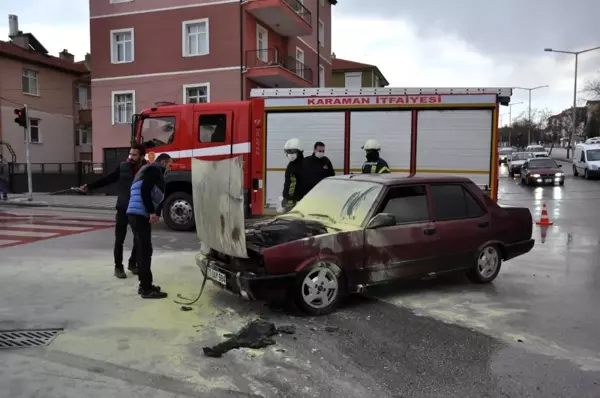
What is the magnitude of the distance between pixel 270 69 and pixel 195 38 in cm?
426

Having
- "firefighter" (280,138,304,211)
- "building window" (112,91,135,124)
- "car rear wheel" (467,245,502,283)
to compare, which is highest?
"building window" (112,91,135,124)

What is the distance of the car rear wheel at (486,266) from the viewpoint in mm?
6496

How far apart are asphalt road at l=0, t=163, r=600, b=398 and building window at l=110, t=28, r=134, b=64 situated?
21536 millimetres

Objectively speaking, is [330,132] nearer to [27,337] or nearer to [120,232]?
[120,232]

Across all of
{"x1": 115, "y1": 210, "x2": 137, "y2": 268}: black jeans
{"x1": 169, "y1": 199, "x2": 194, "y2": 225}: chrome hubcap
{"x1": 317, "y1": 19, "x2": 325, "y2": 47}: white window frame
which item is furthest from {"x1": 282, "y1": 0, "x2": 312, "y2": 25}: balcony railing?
{"x1": 115, "y1": 210, "x2": 137, "y2": 268}: black jeans

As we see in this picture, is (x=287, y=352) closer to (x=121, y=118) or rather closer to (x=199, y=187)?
(x=199, y=187)

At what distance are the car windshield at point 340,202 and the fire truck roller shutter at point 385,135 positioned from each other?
10.7 feet

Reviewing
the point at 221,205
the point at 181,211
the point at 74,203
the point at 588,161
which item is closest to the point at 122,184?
the point at 221,205

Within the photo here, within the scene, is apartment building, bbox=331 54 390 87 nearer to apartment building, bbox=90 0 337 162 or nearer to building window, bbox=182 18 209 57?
apartment building, bbox=90 0 337 162

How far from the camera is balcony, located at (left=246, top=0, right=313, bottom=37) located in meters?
24.5

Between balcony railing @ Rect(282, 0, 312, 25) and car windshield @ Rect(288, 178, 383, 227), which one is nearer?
car windshield @ Rect(288, 178, 383, 227)

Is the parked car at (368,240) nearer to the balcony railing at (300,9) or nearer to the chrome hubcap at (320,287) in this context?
the chrome hubcap at (320,287)

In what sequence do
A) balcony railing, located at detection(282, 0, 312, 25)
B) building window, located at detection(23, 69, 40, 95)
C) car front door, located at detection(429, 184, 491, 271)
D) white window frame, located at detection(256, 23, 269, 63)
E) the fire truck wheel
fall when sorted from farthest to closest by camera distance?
1. building window, located at detection(23, 69, 40, 95)
2. balcony railing, located at detection(282, 0, 312, 25)
3. white window frame, located at detection(256, 23, 269, 63)
4. the fire truck wheel
5. car front door, located at detection(429, 184, 491, 271)

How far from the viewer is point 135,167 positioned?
6824 millimetres
